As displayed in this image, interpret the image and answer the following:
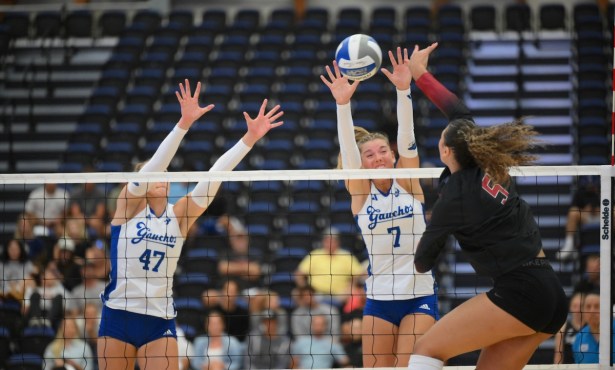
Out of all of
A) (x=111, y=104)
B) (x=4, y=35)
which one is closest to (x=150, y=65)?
(x=111, y=104)

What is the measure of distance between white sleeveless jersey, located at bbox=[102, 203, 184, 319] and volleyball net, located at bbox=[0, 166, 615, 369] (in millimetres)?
1681

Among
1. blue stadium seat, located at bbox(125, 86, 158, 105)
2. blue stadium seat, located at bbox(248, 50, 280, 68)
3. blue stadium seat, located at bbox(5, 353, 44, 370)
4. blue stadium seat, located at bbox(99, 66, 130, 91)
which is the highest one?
blue stadium seat, located at bbox(248, 50, 280, 68)

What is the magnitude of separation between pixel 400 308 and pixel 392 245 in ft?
1.53

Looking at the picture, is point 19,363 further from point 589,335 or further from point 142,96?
point 142,96

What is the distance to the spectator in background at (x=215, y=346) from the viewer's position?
1023cm

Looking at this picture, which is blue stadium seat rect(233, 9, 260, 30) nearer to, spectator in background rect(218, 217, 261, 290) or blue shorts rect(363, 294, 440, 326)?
spectator in background rect(218, 217, 261, 290)

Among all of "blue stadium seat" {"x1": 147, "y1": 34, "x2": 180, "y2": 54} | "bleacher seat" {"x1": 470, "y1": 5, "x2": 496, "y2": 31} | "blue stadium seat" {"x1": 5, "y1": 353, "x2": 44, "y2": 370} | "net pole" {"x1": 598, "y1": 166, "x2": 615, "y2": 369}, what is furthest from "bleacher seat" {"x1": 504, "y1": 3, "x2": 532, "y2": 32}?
"net pole" {"x1": 598, "y1": 166, "x2": 615, "y2": 369}

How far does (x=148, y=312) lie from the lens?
6613 millimetres

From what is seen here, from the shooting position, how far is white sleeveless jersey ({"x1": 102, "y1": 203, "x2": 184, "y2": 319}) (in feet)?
21.8

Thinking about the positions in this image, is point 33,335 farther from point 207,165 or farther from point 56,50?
point 56,50

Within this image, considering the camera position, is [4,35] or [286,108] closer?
[286,108]

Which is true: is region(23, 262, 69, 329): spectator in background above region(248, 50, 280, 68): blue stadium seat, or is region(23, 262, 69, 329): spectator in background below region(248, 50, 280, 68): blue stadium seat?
below

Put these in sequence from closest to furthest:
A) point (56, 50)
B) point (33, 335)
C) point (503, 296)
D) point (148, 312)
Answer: point (503, 296) → point (148, 312) → point (33, 335) → point (56, 50)

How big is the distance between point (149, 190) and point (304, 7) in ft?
41.9
